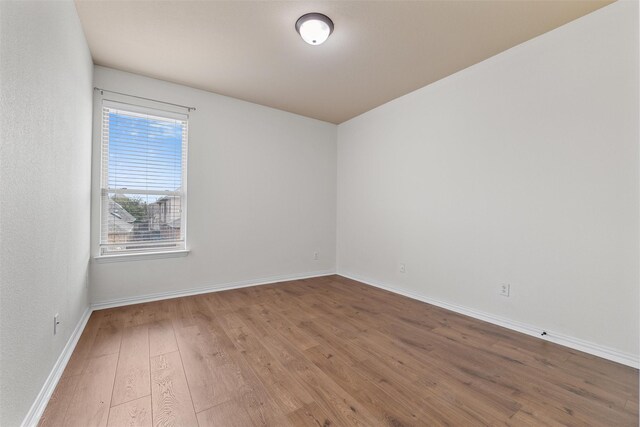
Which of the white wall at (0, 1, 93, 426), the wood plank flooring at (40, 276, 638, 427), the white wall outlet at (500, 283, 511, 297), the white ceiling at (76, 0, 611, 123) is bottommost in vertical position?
the wood plank flooring at (40, 276, 638, 427)

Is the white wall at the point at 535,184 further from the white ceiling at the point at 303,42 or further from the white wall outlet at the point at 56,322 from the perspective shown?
the white wall outlet at the point at 56,322

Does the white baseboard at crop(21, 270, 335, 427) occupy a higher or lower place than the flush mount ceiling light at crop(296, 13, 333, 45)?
lower

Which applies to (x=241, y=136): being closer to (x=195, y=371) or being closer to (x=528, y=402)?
(x=195, y=371)

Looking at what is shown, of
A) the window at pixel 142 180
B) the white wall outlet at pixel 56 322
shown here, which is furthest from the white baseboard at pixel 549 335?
the white wall outlet at pixel 56 322

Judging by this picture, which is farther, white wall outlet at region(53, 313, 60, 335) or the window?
the window

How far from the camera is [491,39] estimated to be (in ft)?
7.85

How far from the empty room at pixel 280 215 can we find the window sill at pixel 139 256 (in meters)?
0.03

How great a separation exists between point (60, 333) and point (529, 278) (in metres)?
3.69

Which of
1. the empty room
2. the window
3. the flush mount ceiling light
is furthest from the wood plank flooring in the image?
the flush mount ceiling light

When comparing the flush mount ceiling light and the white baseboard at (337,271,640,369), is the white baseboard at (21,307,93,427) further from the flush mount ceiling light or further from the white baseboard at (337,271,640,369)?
the white baseboard at (337,271,640,369)

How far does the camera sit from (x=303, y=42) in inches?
96.4

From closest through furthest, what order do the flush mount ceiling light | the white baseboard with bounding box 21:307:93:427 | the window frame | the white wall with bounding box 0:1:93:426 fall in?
1. the white wall with bounding box 0:1:93:426
2. the white baseboard with bounding box 21:307:93:427
3. the flush mount ceiling light
4. the window frame

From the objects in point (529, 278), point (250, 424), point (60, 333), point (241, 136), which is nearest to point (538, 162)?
point (529, 278)

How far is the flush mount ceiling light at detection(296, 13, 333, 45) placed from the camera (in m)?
2.11
